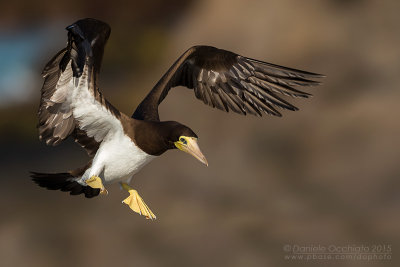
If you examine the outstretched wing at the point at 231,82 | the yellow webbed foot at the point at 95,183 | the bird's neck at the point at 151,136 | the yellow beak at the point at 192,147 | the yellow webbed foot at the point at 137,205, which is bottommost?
the yellow webbed foot at the point at 137,205

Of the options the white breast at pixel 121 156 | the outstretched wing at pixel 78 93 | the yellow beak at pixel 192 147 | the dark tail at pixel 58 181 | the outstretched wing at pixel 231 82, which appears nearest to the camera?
the outstretched wing at pixel 78 93

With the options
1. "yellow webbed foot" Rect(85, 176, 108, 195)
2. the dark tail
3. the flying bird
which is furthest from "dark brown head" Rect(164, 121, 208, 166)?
the dark tail

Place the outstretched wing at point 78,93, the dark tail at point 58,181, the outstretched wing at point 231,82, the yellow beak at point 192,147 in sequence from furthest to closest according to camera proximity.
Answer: the outstretched wing at point 231,82 → the dark tail at point 58,181 → the yellow beak at point 192,147 → the outstretched wing at point 78,93

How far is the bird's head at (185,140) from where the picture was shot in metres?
5.76

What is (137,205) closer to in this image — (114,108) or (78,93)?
(114,108)

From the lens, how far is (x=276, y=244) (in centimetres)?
1198

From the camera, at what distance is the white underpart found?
5980mm

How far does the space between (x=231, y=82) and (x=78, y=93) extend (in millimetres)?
2022

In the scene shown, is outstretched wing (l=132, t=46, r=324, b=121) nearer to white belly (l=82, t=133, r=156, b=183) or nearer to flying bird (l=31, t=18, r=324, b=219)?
flying bird (l=31, t=18, r=324, b=219)

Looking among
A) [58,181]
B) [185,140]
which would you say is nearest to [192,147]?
[185,140]

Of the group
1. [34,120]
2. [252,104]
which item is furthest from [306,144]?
[252,104]

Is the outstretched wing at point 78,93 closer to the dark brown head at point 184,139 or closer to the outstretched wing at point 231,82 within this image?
the dark brown head at point 184,139

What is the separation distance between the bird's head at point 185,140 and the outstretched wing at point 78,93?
0.61 metres

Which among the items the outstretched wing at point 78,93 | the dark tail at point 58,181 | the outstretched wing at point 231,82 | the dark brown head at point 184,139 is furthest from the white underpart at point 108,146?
the outstretched wing at point 231,82
